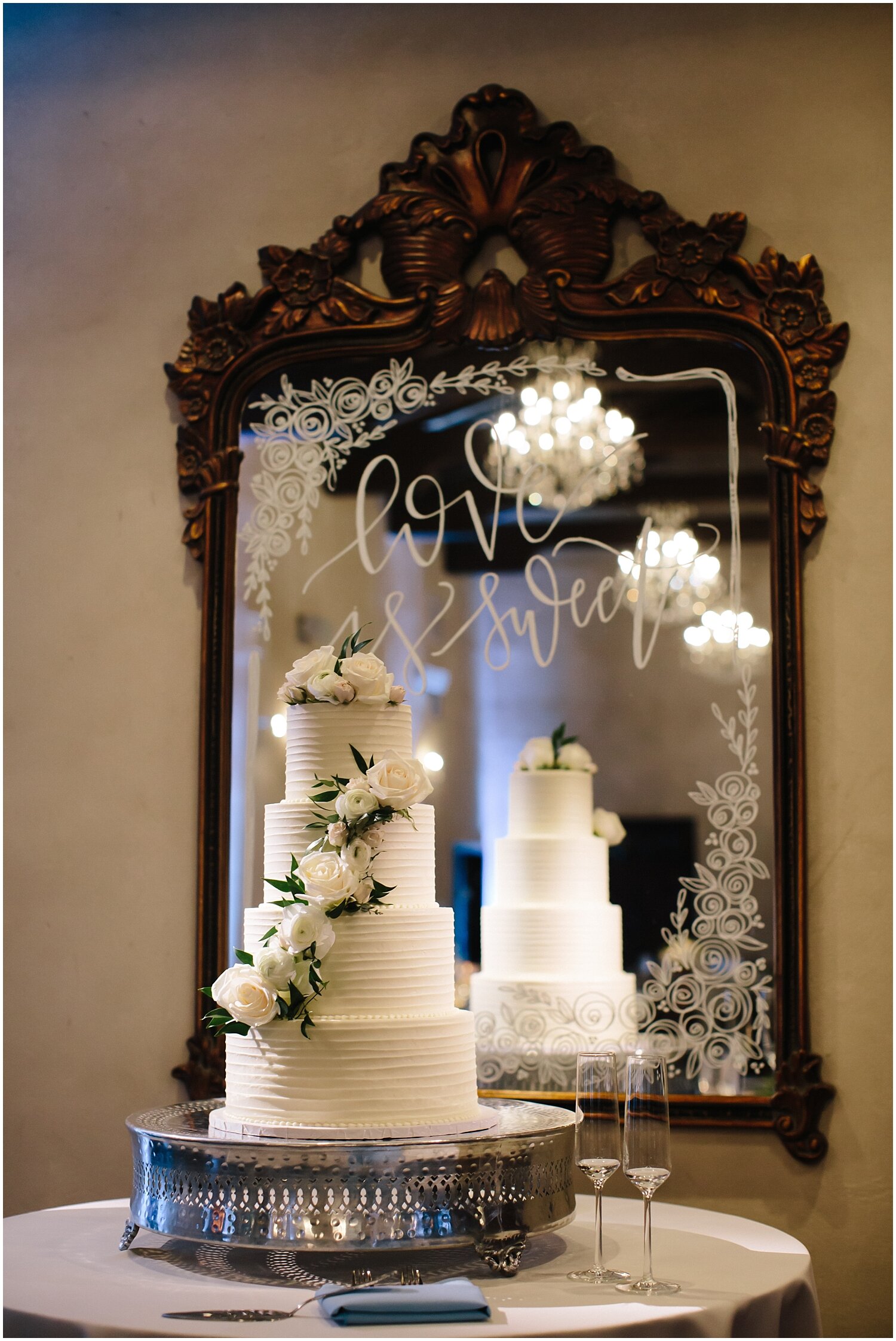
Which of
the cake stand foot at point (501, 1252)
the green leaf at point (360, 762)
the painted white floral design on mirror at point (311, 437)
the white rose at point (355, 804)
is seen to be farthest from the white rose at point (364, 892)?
the painted white floral design on mirror at point (311, 437)

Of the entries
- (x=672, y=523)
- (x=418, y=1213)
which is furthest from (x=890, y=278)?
(x=418, y=1213)

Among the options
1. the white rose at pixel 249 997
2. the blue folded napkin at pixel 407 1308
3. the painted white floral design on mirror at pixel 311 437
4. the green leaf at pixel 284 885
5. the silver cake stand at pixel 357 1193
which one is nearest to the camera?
the blue folded napkin at pixel 407 1308

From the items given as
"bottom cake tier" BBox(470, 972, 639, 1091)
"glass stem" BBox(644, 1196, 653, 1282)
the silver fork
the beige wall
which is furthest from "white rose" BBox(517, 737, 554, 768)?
the silver fork

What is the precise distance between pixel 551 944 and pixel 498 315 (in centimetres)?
173

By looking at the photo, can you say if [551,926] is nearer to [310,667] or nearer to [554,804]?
[554,804]

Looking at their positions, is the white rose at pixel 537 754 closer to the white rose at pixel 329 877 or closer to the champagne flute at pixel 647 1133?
the white rose at pixel 329 877

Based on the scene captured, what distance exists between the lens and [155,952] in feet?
12.1

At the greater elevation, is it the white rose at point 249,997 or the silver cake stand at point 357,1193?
the white rose at point 249,997

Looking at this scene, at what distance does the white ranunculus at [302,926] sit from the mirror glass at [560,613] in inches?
43.5

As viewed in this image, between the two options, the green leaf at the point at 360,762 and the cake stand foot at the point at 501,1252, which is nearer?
the cake stand foot at the point at 501,1252

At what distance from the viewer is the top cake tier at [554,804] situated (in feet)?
11.0

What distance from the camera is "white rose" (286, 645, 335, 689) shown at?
2578mm

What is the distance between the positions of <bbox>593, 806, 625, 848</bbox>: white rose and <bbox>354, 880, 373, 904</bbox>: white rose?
1105mm

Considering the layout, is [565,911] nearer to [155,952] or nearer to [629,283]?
[155,952]
